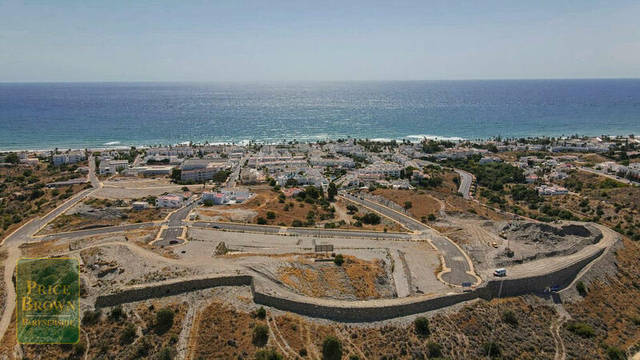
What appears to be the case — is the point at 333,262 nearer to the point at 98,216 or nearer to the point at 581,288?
the point at 581,288

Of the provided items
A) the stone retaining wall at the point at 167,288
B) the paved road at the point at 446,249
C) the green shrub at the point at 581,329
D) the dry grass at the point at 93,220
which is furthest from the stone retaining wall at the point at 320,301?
the dry grass at the point at 93,220

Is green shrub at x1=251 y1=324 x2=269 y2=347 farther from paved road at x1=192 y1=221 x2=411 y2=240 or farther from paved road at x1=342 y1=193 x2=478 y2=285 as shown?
paved road at x1=192 y1=221 x2=411 y2=240

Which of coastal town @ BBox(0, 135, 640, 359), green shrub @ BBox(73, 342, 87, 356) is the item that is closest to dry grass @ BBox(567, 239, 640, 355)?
coastal town @ BBox(0, 135, 640, 359)

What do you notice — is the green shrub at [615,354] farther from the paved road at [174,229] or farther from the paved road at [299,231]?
the paved road at [174,229]

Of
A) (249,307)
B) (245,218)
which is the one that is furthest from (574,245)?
(245,218)

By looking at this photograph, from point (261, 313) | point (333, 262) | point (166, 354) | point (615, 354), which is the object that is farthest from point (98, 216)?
point (615, 354)

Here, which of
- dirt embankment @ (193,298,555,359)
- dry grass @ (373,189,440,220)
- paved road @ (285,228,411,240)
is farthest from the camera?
dry grass @ (373,189,440,220)
